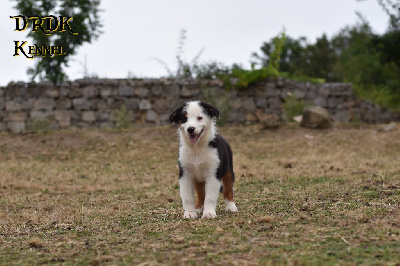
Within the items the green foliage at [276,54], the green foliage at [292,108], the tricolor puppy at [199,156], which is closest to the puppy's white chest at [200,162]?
the tricolor puppy at [199,156]

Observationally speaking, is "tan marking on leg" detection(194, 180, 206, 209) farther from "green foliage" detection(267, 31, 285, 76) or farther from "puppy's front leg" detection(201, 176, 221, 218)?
"green foliage" detection(267, 31, 285, 76)

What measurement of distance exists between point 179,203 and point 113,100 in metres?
12.6

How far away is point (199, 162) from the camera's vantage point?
5973mm

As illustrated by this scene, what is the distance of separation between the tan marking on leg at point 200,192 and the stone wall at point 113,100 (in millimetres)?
12635

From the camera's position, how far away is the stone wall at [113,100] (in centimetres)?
1956

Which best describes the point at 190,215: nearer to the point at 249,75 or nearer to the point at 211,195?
the point at 211,195

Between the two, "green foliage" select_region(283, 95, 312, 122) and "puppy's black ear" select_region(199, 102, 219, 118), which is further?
"green foliage" select_region(283, 95, 312, 122)

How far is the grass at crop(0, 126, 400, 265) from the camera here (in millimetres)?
4430

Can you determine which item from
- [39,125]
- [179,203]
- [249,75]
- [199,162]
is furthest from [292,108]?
[199,162]

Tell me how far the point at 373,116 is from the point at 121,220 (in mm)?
18983

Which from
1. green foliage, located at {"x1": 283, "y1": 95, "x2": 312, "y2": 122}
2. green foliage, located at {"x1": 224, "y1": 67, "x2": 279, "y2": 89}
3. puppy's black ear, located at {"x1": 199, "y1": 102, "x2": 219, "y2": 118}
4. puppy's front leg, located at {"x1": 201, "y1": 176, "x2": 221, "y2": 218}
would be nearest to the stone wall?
green foliage, located at {"x1": 224, "y1": 67, "x2": 279, "y2": 89}

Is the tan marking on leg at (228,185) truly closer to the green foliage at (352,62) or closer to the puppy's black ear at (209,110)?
the puppy's black ear at (209,110)

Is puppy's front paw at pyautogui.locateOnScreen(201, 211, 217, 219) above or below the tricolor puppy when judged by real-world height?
below

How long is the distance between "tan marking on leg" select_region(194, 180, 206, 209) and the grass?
1.18 feet
